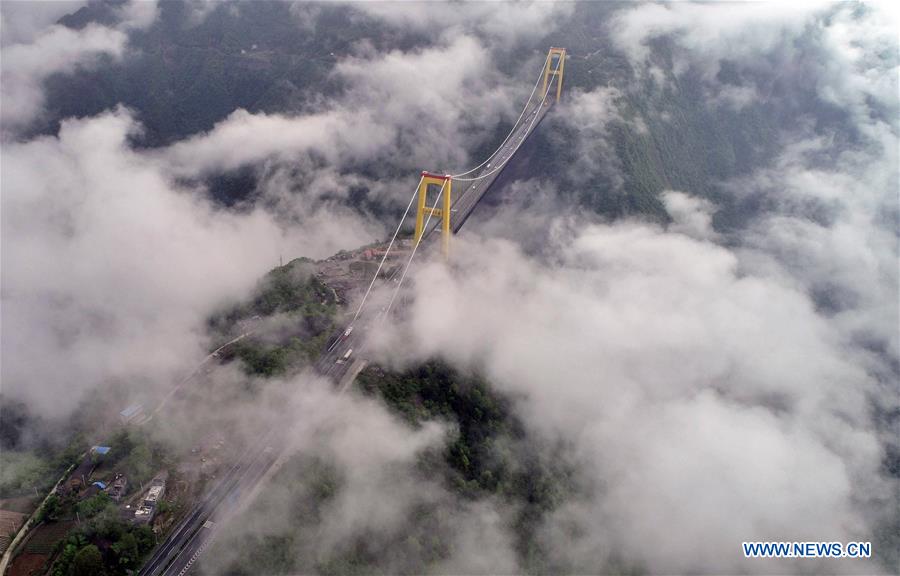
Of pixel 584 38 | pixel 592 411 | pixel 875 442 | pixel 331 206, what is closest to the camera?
pixel 592 411

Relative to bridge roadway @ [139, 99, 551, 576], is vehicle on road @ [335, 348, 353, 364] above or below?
below

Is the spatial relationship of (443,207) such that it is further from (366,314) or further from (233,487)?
(233,487)

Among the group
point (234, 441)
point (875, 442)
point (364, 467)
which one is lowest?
point (875, 442)

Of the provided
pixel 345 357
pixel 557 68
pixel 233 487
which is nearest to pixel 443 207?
pixel 345 357

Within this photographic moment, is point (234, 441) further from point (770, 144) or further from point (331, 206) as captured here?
point (770, 144)

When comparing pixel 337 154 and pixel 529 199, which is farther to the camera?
pixel 337 154

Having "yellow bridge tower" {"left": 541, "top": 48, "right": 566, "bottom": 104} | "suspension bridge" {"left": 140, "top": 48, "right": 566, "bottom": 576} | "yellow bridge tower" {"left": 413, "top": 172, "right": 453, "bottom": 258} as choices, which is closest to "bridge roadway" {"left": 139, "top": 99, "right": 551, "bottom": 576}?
"suspension bridge" {"left": 140, "top": 48, "right": 566, "bottom": 576}

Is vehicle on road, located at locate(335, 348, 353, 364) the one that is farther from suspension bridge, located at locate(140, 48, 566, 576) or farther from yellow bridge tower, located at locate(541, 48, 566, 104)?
yellow bridge tower, located at locate(541, 48, 566, 104)

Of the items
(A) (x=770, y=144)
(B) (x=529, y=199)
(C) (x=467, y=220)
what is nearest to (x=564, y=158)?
(B) (x=529, y=199)

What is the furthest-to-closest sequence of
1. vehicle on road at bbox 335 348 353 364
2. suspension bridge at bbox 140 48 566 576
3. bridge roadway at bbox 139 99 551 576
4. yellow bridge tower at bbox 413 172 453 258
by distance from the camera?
yellow bridge tower at bbox 413 172 453 258
vehicle on road at bbox 335 348 353 364
suspension bridge at bbox 140 48 566 576
bridge roadway at bbox 139 99 551 576
